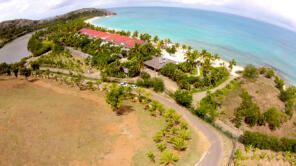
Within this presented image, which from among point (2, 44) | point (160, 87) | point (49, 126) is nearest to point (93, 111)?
point (49, 126)

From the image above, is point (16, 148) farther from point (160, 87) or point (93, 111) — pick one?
point (160, 87)

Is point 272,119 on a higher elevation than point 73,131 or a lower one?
higher

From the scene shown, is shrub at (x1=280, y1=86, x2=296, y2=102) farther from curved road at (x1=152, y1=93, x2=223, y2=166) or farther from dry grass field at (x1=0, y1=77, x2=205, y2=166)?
dry grass field at (x1=0, y1=77, x2=205, y2=166)

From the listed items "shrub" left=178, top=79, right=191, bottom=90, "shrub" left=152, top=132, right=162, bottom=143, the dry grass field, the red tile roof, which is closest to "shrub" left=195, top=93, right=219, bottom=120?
the dry grass field

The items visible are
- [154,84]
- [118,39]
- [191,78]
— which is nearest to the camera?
[154,84]

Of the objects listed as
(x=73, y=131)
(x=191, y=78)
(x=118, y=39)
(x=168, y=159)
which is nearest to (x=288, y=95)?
(x=191, y=78)

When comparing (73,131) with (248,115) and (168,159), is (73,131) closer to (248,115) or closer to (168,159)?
(168,159)

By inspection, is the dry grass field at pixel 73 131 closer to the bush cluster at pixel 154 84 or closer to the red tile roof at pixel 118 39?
the bush cluster at pixel 154 84

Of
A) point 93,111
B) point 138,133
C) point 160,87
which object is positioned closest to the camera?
point 138,133
